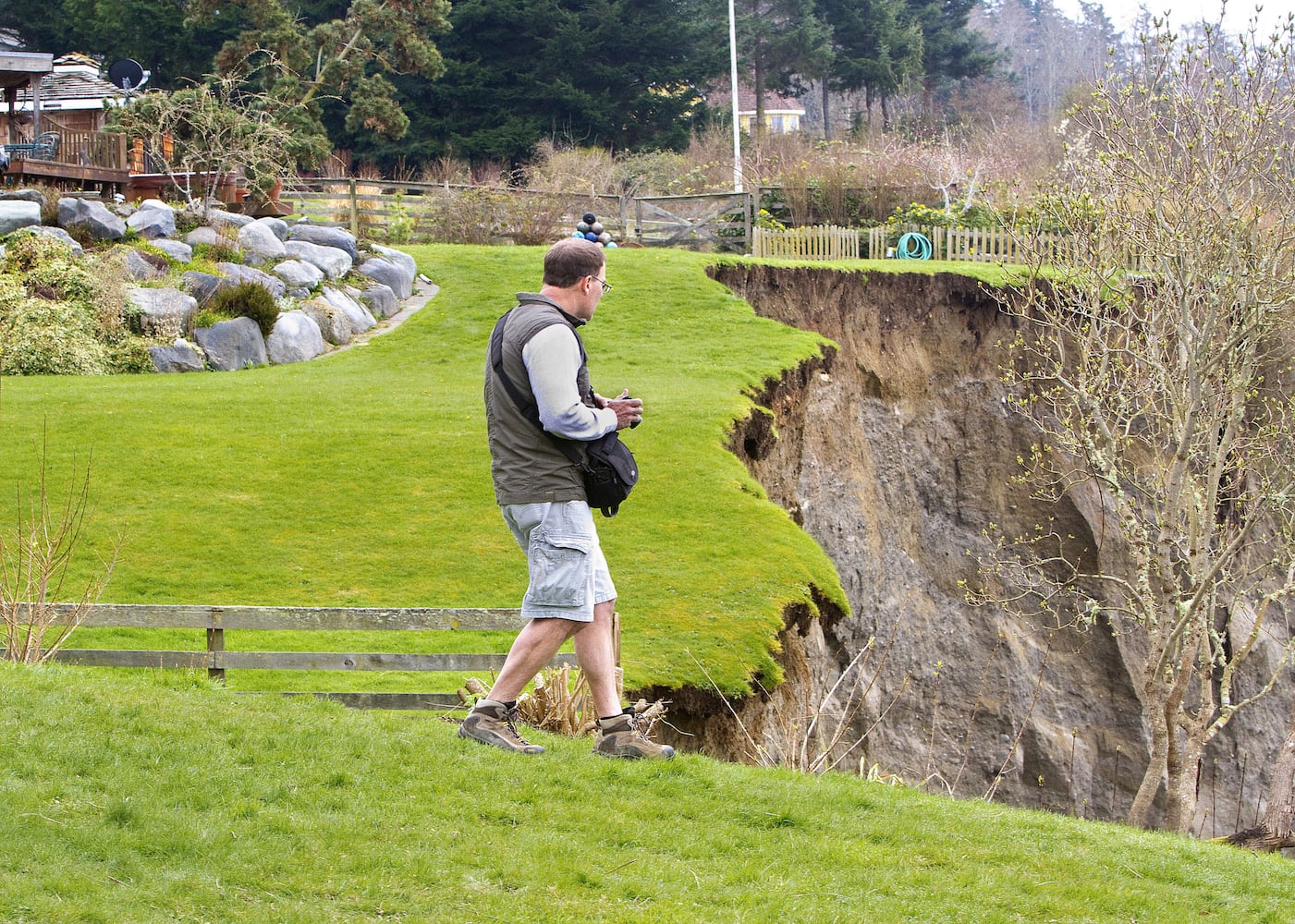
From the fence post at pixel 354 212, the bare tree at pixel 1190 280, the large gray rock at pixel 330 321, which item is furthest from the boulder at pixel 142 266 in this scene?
the bare tree at pixel 1190 280

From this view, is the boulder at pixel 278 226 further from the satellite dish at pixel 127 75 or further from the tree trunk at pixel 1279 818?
the tree trunk at pixel 1279 818

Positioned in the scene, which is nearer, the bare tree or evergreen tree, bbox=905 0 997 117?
the bare tree

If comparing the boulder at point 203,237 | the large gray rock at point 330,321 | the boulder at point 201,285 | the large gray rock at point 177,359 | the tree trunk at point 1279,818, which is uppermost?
the boulder at point 203,237

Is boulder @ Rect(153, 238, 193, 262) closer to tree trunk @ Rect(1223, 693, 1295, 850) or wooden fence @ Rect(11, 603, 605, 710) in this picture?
wooden fence @ Rect(11, 603, 605, 710)

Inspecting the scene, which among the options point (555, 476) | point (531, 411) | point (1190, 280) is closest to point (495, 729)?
point (555, 476)

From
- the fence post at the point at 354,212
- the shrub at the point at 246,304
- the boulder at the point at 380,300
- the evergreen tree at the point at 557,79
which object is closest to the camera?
the shrub at the point at 246,304

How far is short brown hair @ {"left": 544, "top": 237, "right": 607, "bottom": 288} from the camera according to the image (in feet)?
20.3

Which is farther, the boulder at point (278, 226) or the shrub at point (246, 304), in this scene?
the boulder at point (278, 226)

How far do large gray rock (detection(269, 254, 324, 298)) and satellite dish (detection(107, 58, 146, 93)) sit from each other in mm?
15145

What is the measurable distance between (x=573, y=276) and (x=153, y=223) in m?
21.1

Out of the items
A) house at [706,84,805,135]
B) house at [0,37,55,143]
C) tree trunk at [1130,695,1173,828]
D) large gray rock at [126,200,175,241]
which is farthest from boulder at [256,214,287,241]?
house at [706,84,805,135]

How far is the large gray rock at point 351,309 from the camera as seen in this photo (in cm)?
2450

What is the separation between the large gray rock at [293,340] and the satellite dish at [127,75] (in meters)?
17.3

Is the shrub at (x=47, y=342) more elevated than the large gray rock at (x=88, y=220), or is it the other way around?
the large gray rock at (x=88, y=220)
